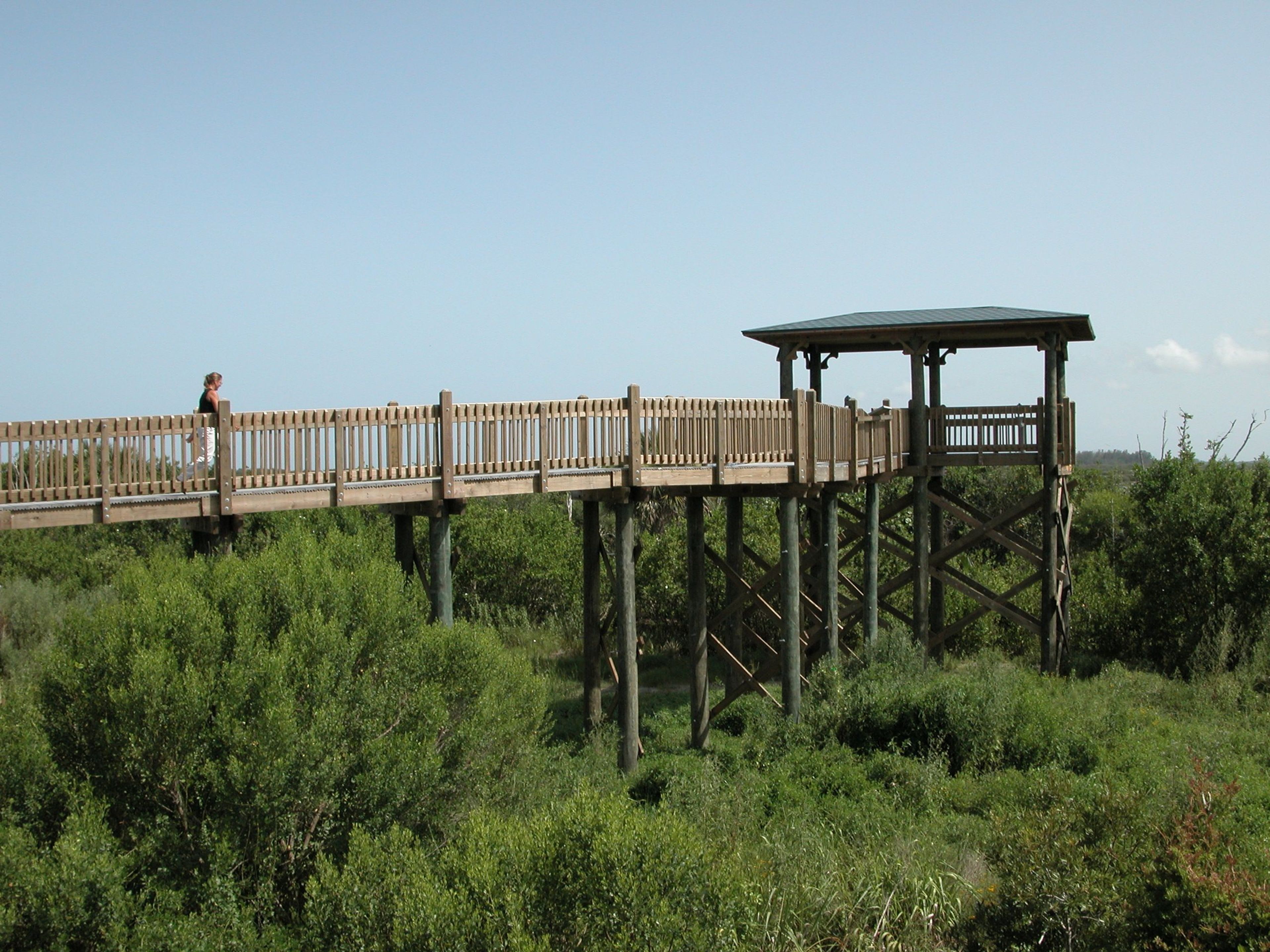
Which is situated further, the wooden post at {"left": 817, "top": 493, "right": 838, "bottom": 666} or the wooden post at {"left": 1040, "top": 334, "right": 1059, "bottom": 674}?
the wooden post at {"left": 1040, "top": 334, "right": 1059, "bottom": 674}

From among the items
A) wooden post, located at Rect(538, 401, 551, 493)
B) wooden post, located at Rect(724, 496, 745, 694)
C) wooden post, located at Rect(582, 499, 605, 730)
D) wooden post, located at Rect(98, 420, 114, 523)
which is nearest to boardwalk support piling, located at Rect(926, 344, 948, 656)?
wooden post, located at Rect(724, 496, 745, 694)

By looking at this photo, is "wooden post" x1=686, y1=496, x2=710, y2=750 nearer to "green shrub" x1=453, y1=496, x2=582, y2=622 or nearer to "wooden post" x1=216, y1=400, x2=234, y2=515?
"wooden post" x1=216, y1=400, x2=234, y2=515

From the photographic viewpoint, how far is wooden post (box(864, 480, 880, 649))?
20094 millimetres

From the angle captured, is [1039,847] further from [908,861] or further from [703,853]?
[703,853]

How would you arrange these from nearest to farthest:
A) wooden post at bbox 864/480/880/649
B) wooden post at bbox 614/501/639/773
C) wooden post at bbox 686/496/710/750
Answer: wooden post at bbox 614/501/639/773, wooden post at bbox 686/496/710/750, wooden post at bbox 864/480/880/649

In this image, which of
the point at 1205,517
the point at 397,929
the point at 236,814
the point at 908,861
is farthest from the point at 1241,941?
the point at 1205,517

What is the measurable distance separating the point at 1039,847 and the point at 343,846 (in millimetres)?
5791

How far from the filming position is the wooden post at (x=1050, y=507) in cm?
2089

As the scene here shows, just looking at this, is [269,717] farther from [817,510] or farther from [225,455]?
[817,510]

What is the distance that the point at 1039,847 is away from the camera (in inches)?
364

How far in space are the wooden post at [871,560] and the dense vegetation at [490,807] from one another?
3905 mm

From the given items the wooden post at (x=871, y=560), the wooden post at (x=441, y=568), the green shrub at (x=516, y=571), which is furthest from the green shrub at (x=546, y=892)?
the green shrub at (x=516, y=571)

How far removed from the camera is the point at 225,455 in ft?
34.7

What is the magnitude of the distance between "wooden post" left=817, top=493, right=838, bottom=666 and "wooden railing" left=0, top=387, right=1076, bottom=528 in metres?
0.77
